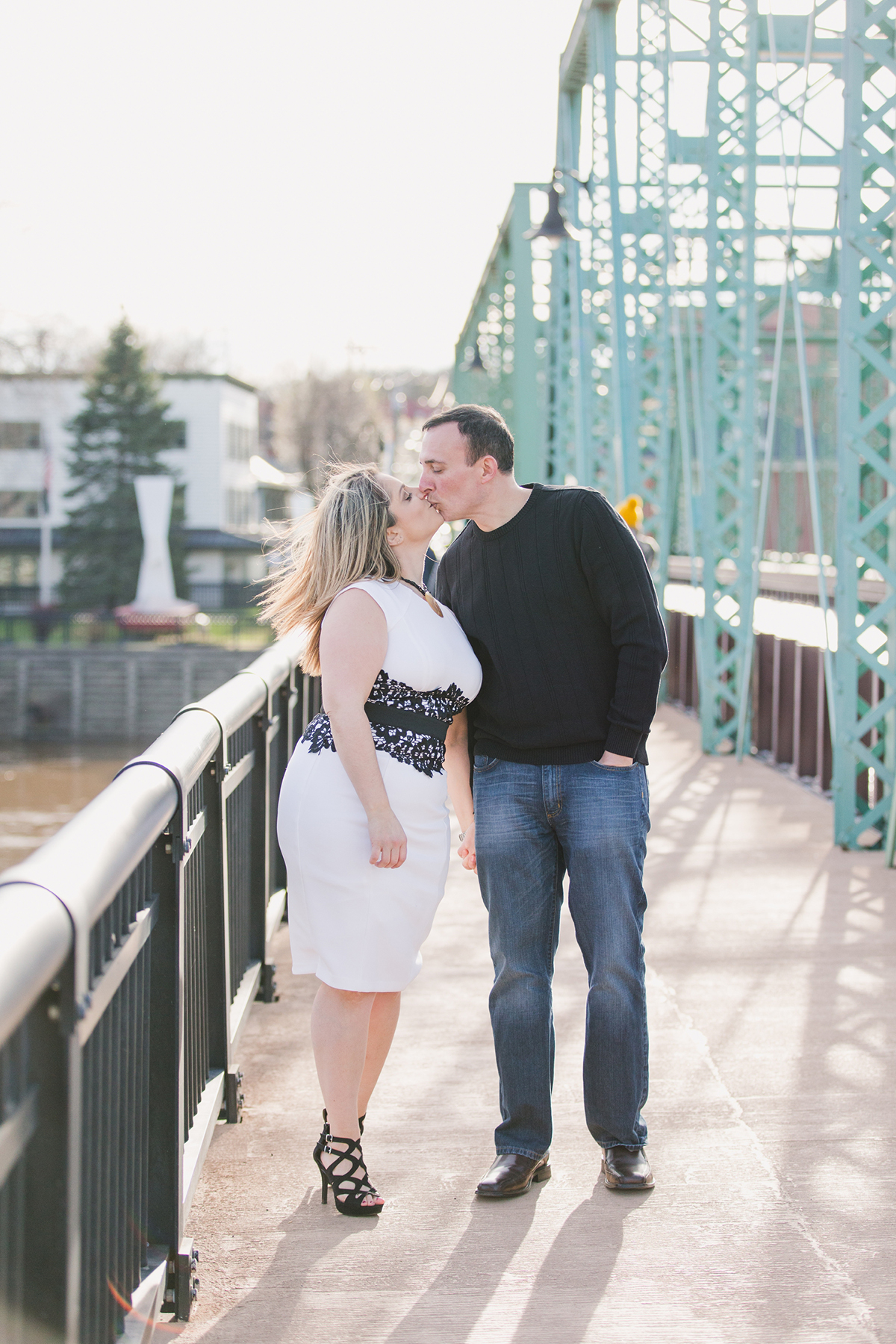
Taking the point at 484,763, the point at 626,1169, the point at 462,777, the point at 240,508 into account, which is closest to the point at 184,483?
the point at 240,508

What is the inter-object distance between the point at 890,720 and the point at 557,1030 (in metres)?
3.47

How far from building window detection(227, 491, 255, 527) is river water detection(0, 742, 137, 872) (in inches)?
642

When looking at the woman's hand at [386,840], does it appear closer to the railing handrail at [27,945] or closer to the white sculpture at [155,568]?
the railing handrail at [27,945]

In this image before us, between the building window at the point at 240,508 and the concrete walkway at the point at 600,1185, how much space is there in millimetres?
58319

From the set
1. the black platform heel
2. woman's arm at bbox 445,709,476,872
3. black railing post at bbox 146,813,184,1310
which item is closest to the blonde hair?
woman's arm at bbox 445,709,476,872

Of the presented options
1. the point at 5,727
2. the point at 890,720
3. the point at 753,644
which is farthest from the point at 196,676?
Answer: the point at 890,720

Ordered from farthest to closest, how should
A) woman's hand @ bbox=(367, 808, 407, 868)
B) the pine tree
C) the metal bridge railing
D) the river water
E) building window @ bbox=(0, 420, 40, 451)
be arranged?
building window @ bbox=(0, 420, 40, 451), the pine tree, the river water, woman's hand @ bbox=(367, 808, 407, 868), the metal bridge railing

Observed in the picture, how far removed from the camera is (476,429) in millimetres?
3256

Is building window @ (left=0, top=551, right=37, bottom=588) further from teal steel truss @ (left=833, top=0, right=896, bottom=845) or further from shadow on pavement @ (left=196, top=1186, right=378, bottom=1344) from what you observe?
shadow on pavement @ (left=196, top=1186, right=378, bottom=1344)

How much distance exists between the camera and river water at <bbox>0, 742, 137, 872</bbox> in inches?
1316

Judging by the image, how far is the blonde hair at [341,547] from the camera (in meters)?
3.15

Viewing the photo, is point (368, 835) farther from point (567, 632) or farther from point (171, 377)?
point (171, 377)

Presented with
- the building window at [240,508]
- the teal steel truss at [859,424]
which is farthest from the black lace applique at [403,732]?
the building window at [240,508]

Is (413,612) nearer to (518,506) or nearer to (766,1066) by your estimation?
(518,506)
